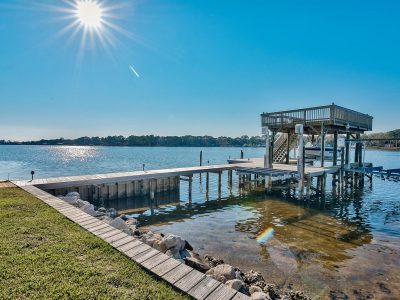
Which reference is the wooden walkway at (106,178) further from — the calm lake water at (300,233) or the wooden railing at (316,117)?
the wooden railing at (316,117)

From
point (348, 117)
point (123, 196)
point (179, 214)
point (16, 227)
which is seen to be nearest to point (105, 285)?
point (16, 227)

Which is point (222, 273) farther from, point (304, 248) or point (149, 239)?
point (304, 248)

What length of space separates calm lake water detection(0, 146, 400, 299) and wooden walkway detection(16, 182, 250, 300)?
3.56m

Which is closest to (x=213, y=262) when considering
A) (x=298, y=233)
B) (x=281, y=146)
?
(x=298, y=233)

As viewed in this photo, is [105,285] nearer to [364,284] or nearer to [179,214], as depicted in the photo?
[364,284]

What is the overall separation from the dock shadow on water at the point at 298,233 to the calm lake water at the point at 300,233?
25 millimetres

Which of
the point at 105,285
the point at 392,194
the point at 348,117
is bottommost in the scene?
the point at 392,194

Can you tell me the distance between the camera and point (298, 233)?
10719mm

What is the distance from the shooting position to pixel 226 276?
561 centimetres

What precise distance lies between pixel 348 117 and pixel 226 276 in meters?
18.6

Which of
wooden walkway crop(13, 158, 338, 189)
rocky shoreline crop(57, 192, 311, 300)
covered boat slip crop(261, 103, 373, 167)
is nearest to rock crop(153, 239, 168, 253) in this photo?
rocky shoreline crop(57, 192, 311, 300)

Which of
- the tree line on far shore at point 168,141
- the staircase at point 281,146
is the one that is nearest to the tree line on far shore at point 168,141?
the tree line on far shore at point 168,141

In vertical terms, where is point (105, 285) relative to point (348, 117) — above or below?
below

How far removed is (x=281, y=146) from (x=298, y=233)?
14.1m
